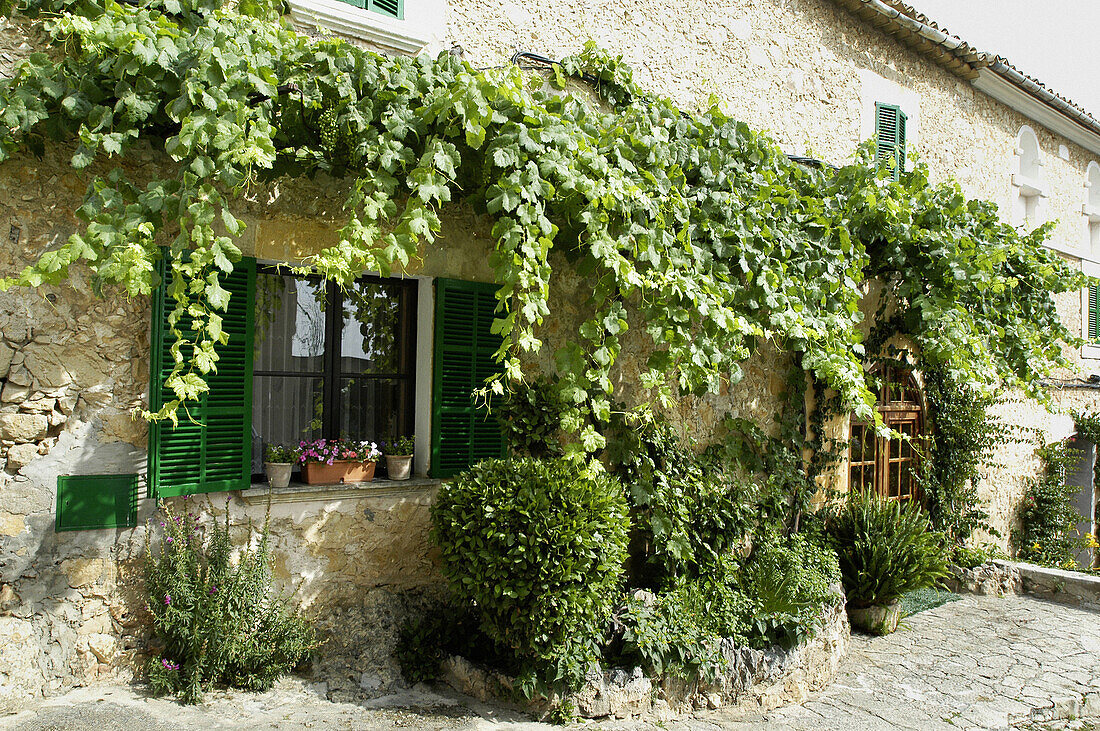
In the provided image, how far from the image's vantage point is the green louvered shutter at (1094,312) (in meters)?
10.6

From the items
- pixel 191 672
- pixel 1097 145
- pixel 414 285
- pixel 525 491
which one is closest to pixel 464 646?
pixel 525 491

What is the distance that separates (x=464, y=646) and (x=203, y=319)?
2.26m

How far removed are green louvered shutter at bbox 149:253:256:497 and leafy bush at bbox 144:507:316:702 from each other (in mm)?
197

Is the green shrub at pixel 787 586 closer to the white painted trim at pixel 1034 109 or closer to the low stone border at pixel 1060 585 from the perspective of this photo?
the low stone border at pixel 1060 585

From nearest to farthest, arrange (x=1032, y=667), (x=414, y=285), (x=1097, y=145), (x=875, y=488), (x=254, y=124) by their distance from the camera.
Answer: (x=254, y=124), (x=414, y=285), (x=1032, y=667), (x=875, y=488), (x=1097, y=145)

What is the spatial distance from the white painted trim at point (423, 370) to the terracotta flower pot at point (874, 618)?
3550mm

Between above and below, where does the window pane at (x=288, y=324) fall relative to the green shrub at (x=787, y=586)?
above

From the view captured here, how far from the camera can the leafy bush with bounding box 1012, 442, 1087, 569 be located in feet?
28.9

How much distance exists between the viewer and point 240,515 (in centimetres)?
397

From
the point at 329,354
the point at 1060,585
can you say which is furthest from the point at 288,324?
the point at 1060,585

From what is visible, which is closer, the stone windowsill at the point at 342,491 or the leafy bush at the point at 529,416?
the stone windowsill at the point at 342,491

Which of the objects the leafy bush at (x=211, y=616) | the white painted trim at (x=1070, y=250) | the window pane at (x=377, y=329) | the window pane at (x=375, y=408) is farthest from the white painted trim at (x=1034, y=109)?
the leafy bush at (x=211, y=616)

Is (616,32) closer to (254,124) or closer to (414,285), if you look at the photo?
(414,285)

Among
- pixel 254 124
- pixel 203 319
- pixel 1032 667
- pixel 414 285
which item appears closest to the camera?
pixel 254 124
